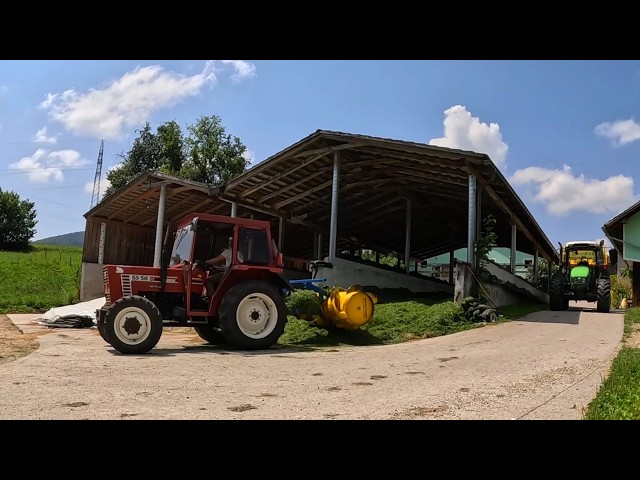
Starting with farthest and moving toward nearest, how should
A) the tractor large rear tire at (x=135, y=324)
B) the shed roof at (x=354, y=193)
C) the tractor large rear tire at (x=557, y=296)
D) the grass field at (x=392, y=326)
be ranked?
1. the tractor large rear tire at (x=557, y=296)
2. the shed roof at (x=354, y=193)
3. the grass field at (x=392, y=326)
4. the tractor large rear tire at (x=135, y=324)

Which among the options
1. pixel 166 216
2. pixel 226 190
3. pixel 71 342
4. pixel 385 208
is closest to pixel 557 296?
pixel 385 208

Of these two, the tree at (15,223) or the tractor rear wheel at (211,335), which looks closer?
the tractor rear wheel at (211,335)

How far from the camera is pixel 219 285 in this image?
962cm

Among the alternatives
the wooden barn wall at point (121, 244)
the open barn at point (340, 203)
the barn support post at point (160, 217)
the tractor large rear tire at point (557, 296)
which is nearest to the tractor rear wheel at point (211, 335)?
the open barn at point (340, 203)

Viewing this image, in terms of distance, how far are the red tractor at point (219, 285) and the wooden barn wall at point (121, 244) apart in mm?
15836

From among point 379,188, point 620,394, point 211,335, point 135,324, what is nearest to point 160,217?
point 379,188

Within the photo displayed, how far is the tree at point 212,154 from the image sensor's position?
51.8 m

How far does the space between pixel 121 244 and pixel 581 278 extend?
62.5 ft

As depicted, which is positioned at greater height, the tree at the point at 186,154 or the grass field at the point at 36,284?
the tree at the point at 186,154

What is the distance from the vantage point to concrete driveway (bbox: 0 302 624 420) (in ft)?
16.9

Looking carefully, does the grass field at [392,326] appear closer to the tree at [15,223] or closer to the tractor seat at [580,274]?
the tractor seat at [580,274]

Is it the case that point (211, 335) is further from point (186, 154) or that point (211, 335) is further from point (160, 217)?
point (186, 154)
